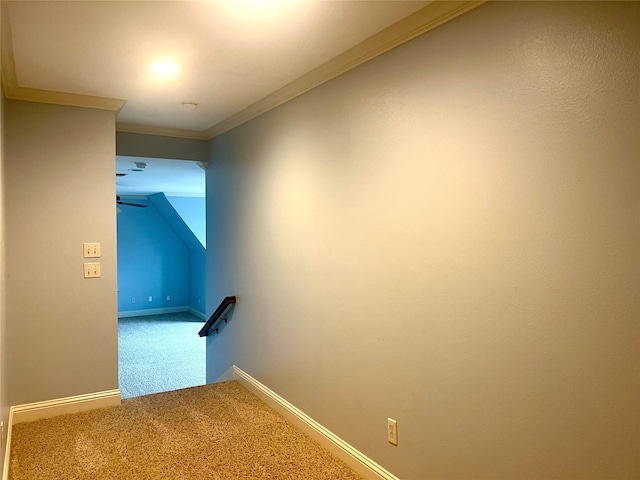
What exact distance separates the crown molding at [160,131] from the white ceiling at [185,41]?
883 millimetres

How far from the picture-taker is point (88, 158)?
3.10 meters

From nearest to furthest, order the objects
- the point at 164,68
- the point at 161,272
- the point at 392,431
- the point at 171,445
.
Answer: the point at 392,431, the point at 164,68, the point at 171,445, the point at 161,272

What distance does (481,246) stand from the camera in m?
1.69

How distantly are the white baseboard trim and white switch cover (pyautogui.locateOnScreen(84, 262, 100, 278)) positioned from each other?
32.3 inches

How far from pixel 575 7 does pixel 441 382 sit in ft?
4.59

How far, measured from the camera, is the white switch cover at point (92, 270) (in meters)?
3.12

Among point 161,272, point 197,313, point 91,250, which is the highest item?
point 91,250

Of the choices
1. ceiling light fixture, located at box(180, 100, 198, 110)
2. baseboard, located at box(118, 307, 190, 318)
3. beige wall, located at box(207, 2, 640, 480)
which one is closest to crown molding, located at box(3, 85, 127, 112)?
ceiling light fixture, located at box(180, 100, 198, 110)

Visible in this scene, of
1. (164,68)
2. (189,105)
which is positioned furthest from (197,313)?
(164,68)

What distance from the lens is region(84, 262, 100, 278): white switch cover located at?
312 cm

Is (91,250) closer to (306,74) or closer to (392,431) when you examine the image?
(306,74)

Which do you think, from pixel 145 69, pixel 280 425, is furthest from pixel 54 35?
pixel 280 425

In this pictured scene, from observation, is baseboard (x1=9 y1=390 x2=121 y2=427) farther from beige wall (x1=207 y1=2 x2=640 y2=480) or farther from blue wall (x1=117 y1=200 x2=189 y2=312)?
blue wall (x1=117 y1=200 x2=189 y2=312)

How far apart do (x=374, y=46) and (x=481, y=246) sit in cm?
108
